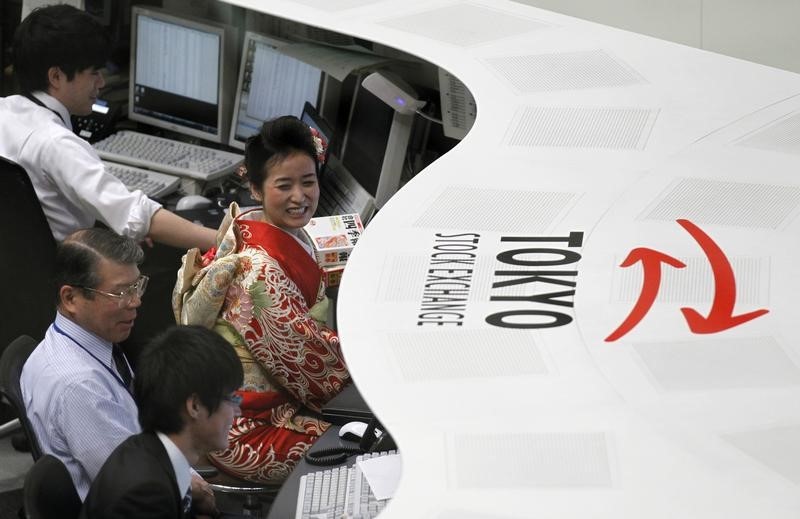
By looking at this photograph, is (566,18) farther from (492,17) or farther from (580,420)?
(580,420)

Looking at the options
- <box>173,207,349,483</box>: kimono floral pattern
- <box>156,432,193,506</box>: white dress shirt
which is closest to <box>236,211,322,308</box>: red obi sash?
<box>173,207,349,483</box>: kimono floral pattern

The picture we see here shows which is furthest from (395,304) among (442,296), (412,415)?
(412,415)

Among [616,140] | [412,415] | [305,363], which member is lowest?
[305,363]

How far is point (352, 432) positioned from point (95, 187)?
1154 mm

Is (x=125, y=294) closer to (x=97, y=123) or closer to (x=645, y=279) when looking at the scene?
(x=645, y=279)

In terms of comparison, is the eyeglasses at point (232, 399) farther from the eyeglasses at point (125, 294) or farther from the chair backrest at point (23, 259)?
the chair backrest at point (23, 259)

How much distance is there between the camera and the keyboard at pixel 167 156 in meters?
4.75

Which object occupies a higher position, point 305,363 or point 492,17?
point 492,17

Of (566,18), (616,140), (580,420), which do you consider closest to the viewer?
(580,420)

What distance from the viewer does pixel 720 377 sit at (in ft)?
7.07

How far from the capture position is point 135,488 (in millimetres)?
2373

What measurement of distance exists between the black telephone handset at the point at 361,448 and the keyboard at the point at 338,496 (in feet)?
0.25

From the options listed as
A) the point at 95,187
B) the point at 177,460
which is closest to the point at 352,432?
the point at 177,460

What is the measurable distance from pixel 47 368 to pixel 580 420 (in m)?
1.38
